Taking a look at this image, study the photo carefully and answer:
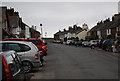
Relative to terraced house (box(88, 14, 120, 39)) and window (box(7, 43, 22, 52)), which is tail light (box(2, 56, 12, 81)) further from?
terraced house (box(88, 14, 120, 39))

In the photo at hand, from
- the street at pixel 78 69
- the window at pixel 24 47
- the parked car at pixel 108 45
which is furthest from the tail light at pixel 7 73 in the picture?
the parked car at pixel 108 45

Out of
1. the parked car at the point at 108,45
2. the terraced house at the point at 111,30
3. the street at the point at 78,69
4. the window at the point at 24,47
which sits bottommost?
the street at the point at 78,69

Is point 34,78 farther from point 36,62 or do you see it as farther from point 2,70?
point 2,70

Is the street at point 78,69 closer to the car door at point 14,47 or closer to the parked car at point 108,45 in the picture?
the car door at point 14,47

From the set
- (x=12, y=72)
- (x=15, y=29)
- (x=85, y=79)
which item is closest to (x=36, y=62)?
(x=85, y=79)

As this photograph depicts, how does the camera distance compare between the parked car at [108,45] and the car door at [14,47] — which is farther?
the parked car at [108,45]

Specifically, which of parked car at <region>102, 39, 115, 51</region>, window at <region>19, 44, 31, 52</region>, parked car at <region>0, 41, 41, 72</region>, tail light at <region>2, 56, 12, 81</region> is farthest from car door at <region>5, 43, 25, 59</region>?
parked car at <region>102, 39, 115, 51</region>

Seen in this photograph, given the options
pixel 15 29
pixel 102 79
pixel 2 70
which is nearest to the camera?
pixel 2 70

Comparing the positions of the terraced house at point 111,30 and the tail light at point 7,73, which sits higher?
the terraced house at point 111,30

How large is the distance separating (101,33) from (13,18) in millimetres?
29225

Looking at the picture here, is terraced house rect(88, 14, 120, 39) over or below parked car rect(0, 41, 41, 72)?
over

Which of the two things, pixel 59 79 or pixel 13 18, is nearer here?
pixel 59 79

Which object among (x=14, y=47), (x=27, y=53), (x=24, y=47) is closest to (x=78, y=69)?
(x=27, y=53)

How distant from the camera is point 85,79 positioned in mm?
9656
